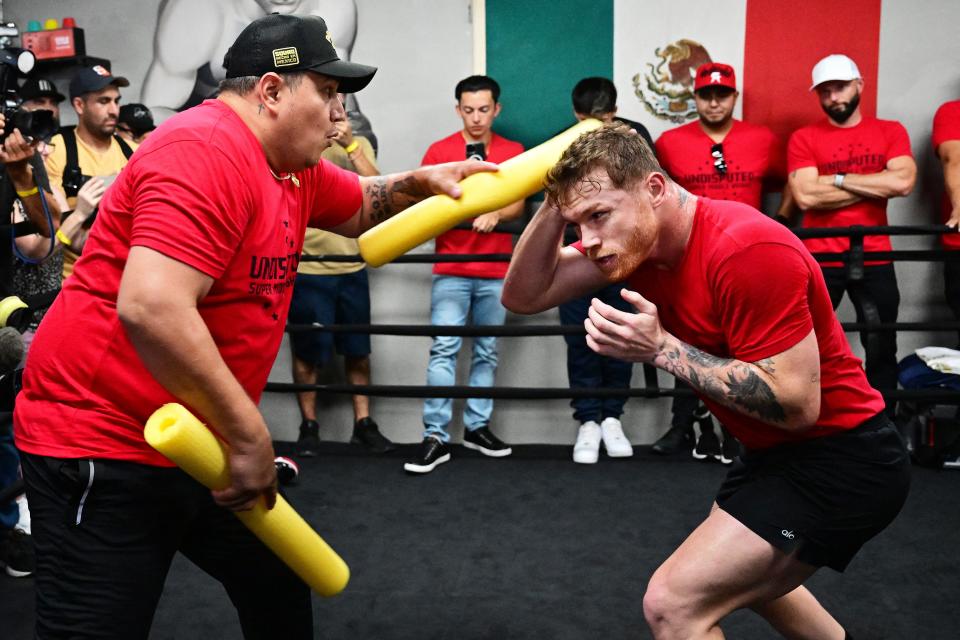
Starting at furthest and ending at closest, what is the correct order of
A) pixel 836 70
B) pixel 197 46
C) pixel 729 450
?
pixel 197 46 < pixel 729 450 < pixel 836 70

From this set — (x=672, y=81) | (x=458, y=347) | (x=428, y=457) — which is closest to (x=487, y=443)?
(x=428, y=457)

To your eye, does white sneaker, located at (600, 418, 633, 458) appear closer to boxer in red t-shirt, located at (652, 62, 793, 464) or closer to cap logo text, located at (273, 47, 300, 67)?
boxer in red t-shirt, located at (652, 62, 793, 464)

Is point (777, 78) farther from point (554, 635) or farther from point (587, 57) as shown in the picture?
point (554, 635)

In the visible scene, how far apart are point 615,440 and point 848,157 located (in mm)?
1620

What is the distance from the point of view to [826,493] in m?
1.76

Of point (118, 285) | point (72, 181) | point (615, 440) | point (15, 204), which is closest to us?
point (118, 285)

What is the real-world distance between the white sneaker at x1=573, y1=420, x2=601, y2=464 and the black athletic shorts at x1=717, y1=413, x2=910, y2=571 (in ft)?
7.43

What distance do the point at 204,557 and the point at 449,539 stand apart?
1608 mm

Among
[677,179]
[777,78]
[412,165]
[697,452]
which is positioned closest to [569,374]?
[697,452]

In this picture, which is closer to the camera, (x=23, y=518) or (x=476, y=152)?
(x=476, y=152)

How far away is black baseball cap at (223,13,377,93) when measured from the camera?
149cm

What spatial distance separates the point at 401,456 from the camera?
4270mm

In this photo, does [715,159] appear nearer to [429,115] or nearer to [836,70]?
[836,70]

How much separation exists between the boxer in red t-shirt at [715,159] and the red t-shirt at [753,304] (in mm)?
2255
